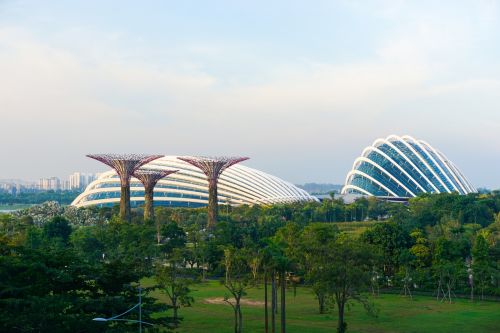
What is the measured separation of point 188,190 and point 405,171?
46477 mm

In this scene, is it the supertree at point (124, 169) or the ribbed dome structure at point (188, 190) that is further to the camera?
the ribbed dome structure at point (188, 190)

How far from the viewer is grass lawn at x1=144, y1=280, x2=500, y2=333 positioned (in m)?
A: 40.6

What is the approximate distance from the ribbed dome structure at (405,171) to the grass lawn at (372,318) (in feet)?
279

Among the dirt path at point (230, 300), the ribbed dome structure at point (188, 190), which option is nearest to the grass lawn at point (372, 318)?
the dirt path at point (230, 300)

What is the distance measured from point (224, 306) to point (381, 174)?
100880 millimetres

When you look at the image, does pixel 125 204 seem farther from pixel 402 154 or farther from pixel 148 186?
pixel 402 154

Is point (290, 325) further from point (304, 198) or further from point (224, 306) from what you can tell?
point (304, 198)

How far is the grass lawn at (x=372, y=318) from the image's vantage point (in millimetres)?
40562

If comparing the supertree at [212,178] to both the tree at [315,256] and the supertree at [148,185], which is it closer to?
the supertree at [148,185]

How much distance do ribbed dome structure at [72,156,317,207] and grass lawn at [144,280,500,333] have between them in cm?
7589

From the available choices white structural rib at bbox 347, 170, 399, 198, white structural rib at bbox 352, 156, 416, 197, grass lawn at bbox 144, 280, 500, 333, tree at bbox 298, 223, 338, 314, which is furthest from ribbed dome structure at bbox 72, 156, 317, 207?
grass lawn at bbox 144, 280, 500, 333

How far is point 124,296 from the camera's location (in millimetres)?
31234

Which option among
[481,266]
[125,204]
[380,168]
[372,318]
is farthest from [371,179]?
[372,318]

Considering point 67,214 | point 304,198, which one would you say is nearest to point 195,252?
point 67,214
